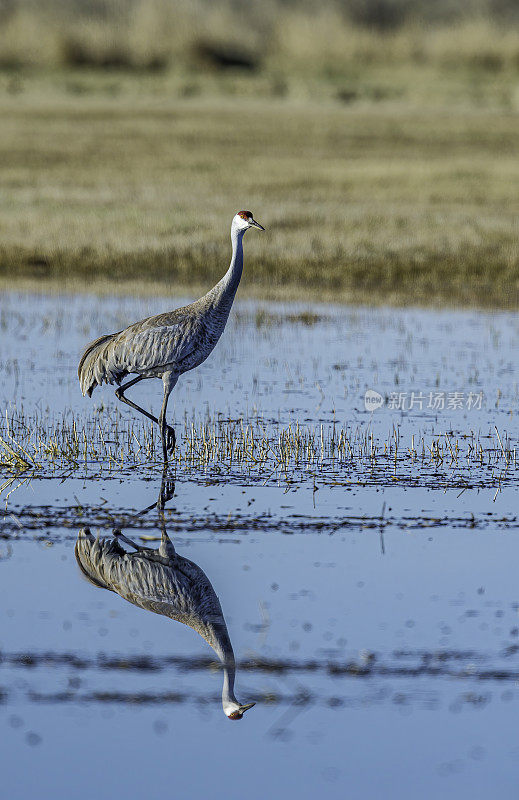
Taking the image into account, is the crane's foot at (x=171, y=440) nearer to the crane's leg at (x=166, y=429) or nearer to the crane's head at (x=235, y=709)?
the crane's leg at (x=166, y=429)

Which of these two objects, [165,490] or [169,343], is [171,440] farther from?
[165,490]

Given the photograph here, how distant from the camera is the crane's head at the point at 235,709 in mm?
6070

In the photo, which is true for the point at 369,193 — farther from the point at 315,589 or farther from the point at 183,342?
the point at 315,589

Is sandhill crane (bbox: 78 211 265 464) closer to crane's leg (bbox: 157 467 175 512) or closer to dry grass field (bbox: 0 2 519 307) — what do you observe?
crane's leg (bbox: 157 467 175 512)

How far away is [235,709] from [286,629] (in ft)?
3.49

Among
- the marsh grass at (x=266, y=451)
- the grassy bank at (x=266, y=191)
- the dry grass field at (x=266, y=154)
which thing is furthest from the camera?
the dry grass field at (x=266, y=154)

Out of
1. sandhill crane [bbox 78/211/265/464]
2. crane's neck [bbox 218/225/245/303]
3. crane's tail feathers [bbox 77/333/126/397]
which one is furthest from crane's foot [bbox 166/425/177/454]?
crane's neck [bbox 218/225/245/303]

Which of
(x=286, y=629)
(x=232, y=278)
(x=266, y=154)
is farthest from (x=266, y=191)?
(x=286, y=629)

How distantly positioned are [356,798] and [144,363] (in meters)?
6.47

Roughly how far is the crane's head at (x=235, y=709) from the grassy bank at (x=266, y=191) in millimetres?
16109

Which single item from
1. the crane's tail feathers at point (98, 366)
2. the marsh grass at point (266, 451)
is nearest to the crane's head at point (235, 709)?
the marsh grass at point (266, 451)

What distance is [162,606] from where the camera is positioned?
7.39 m

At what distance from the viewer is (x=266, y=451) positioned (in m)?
11.2

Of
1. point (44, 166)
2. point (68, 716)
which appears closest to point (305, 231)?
point (44, 166)
